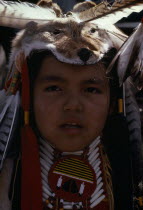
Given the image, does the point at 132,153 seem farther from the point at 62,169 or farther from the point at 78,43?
the point at 78,43

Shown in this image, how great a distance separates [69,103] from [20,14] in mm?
580

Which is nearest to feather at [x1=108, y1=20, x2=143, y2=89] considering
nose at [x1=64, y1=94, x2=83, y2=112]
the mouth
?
nose at [x1=64, y1=94, x2=83, y2=112]

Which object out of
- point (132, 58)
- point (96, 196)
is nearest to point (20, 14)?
point (132, 58)

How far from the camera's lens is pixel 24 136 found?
1839 millimetres

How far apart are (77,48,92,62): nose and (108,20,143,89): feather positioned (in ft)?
0.42

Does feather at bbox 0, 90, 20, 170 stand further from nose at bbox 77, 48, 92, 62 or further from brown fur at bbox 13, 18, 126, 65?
nose at bbox 77, 48, 92, 62

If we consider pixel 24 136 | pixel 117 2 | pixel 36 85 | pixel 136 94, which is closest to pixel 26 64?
pixel 36 85

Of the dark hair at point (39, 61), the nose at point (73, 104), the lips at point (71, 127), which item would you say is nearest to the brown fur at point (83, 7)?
the dark hair at point (39, 61)

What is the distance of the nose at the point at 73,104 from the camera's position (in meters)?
1.70

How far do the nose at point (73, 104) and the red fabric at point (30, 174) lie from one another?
27cm

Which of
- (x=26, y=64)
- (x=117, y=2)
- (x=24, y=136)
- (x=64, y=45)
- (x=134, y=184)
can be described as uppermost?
(x=117, y=2)

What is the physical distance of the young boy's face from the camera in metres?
1.74

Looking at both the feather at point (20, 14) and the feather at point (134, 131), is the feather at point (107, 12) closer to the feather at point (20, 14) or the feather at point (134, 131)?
the feather at point (20, 14)

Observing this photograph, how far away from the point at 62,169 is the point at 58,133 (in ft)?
0.77
